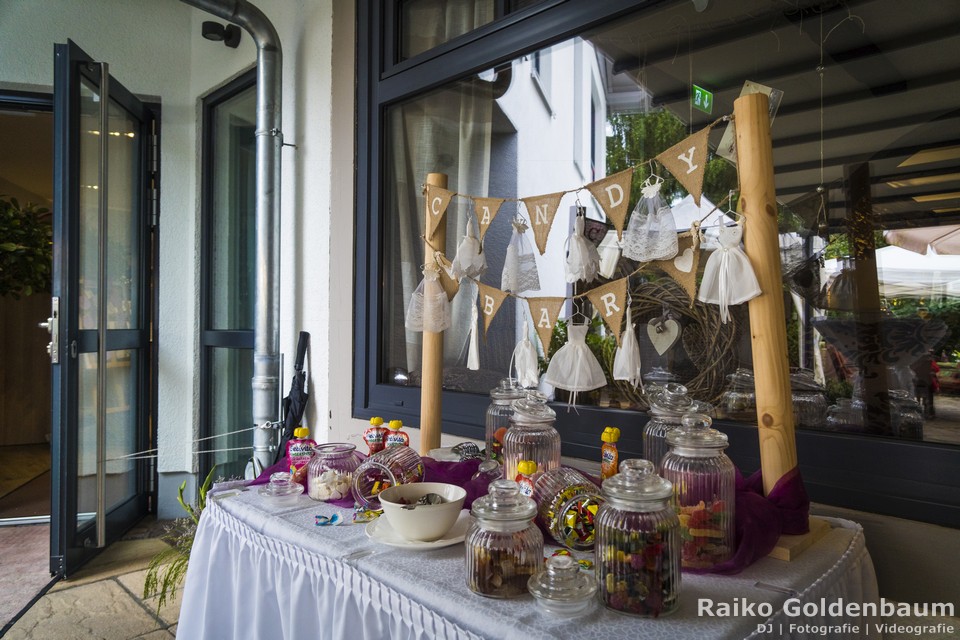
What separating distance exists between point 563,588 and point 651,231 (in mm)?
688

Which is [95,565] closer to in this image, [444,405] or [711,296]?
[444,405]

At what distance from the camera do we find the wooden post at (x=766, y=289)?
101 centimetres

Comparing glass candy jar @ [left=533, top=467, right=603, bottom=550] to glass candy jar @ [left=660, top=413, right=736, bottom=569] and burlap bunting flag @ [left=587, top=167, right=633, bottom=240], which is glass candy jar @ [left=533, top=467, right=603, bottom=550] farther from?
burlap bunting flag @ [left=587, top=167, right=633, bottom=240]

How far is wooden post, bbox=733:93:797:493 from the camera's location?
1.01 m

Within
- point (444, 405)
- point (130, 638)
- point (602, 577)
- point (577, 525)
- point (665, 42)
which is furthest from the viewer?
point (130, 638)

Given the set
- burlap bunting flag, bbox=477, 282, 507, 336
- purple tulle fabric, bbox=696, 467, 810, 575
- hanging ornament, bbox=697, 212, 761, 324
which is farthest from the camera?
burlap bunting flag, bbox=477, 282, 507, 336

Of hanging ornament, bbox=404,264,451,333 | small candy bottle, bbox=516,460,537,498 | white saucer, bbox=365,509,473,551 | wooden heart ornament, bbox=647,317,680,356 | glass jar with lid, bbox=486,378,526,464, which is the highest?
hanging ornament, bbox=404,264,451,333

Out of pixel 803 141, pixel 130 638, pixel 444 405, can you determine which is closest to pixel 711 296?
pixel 803 141

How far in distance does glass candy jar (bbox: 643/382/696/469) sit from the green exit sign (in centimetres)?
71

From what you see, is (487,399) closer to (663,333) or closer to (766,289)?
(663,333)

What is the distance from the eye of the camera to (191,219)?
3309mm

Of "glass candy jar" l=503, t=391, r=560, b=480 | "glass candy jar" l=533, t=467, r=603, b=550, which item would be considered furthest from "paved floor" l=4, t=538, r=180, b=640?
"glass candy jar" l=533, t=467, r=603, b=550

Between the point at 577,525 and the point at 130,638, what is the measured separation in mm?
1877

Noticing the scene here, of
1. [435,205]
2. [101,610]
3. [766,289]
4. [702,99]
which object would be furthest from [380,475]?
[101,610]
